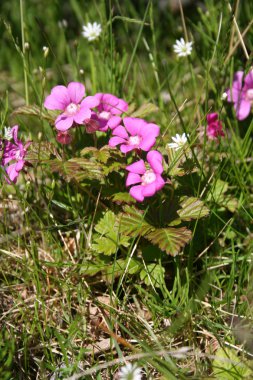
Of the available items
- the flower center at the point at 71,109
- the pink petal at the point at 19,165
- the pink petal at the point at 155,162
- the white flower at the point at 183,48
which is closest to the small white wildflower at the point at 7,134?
the pink petal at the point at 19,165

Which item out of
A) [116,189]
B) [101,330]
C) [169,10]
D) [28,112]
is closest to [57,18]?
[169,10]

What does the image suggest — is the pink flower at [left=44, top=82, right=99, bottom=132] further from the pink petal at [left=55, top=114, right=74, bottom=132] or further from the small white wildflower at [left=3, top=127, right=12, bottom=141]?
the small white wildflower at [left=3, top=127, right=12, bottom=141]

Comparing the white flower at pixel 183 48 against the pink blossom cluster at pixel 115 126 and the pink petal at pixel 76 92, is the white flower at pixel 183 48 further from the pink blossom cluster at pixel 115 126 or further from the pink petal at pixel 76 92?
the pink petal at pixel 76 92

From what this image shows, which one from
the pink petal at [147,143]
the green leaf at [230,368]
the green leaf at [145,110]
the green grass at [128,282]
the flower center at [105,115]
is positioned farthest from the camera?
the green leaf at [145,110]

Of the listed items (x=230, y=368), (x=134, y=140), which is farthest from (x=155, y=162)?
(x=230, y=368)

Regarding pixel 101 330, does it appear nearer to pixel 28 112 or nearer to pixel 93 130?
pixel 93 130

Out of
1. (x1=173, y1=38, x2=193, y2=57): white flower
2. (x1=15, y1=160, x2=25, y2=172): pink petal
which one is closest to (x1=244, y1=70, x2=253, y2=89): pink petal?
(x1=173, y1=38, x2=193, y2=57): white flower

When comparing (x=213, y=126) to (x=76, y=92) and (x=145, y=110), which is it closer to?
(x=145, y=110)
